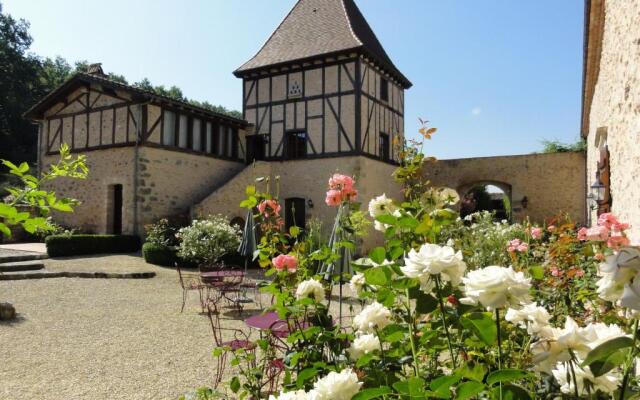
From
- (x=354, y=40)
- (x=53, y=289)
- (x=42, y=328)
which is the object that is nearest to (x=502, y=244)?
(x=42, y=328)

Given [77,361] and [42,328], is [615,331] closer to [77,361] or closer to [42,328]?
[77,361]

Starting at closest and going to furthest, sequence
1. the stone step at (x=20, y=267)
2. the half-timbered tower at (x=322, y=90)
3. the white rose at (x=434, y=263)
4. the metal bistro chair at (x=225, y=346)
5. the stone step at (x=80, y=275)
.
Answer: the white rose at (x=434, y=263) → the metal bistro chair at (x=225, y=346) → the stone step at (x=80, y=275) → the stone step at (x=20, y=267) → the half-timbered tower at (x=322, y=90)

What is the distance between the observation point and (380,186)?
46.2 feet

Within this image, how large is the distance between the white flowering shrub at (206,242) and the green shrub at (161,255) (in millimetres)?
258

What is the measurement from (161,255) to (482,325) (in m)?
9.98

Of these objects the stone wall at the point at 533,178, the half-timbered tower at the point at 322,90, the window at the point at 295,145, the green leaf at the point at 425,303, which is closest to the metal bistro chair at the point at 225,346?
the green leaf at the point at 425,303

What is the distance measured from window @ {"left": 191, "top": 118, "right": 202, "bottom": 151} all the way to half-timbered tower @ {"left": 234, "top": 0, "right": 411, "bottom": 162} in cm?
178

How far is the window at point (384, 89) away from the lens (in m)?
14.2

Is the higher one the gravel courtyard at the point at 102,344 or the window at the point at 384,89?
the window at the point at 384,89

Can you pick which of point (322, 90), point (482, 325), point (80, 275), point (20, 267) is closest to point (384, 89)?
point (322, 90)

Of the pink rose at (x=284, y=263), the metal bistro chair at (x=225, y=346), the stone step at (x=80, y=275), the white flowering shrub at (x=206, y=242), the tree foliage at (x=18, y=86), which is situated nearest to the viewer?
the pink rose at (x=284, y=263)

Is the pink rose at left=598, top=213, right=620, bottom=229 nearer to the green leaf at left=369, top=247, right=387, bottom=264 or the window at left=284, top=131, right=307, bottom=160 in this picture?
the green leaf at left=369, top=247, right=387, bottom=264

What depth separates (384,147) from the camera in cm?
1448

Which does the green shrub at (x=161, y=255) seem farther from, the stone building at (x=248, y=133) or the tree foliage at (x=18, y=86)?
the tree foliage at (x=18, y=86)
